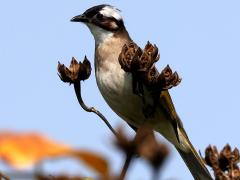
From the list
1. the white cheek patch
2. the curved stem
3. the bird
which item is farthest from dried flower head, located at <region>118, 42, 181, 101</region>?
the white cheek patch

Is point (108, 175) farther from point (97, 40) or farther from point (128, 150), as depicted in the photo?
point (97, 40)

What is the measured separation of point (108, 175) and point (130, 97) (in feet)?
22.1

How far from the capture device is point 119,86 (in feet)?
24.4

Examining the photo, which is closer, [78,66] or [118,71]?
[78,66]

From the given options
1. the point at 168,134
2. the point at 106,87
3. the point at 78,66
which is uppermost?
the point at 78,66

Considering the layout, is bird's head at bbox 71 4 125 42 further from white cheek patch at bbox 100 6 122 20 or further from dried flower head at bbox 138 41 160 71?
dried flower head at bbox 138 41 160 71

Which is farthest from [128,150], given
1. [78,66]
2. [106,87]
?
[106,87]

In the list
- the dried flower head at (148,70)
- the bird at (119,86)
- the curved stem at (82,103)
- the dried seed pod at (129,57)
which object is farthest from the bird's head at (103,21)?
the dried flower head at (148,70)

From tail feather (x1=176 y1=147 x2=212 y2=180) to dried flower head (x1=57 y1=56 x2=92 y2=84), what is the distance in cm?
455

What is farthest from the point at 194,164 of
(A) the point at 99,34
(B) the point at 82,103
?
(B) the point at 82,103

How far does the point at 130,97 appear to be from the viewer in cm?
750

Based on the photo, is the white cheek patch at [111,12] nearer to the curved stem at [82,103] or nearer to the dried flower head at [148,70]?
the curved stem at [82,103]

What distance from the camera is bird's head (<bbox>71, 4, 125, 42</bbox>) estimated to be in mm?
8305

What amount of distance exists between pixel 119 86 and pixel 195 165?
6.37ft
